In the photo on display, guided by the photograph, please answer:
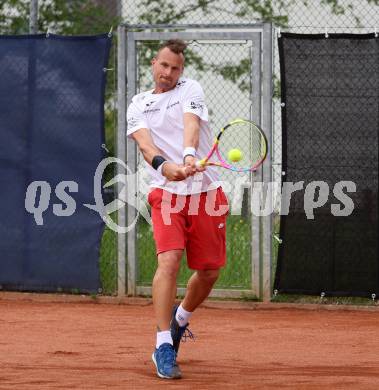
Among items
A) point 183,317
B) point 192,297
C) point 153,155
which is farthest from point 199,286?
point 153,155

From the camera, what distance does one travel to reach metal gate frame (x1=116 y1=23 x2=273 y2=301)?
368 inches

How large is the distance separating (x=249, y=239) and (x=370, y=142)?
49.9 inches

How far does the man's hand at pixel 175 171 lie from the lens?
5934mm

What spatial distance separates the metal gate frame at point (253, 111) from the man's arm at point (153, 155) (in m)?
3.07

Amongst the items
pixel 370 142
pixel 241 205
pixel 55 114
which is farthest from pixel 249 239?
pixel 55 114

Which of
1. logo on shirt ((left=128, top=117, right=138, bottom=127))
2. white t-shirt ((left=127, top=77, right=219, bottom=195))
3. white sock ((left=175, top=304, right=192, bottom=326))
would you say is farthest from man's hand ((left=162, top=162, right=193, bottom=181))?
white sock ((left=175, top=304, right=192, bottom=326))

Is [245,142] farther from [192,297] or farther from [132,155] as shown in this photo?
[192,297]

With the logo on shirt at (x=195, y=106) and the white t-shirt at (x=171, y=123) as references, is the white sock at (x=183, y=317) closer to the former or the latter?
Answer: the white t-shirt at (x=171, y=123)

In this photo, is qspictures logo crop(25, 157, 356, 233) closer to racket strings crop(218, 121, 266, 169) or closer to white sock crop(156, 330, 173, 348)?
racket strings crop(218, 121, 266, 169)

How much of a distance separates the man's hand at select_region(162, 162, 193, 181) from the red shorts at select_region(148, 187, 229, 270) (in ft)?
0.94

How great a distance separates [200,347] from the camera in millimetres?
7402

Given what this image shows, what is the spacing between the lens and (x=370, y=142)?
9.17 m

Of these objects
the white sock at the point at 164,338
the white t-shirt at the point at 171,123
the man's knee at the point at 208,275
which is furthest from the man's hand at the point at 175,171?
the white sock at the point at 164,338

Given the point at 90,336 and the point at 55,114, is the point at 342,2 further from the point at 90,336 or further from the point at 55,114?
the point at 90,336
